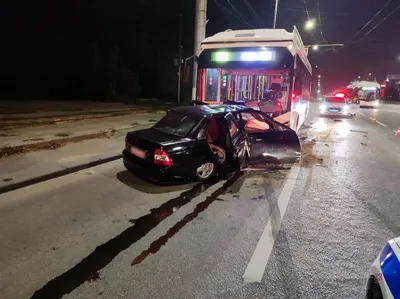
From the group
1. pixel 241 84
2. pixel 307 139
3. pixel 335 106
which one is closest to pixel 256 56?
pixel 241 84

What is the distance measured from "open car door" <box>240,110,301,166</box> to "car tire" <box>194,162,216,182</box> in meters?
1.10

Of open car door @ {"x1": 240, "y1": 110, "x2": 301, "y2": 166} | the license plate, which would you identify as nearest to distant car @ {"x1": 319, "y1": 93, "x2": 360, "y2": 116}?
open car door @ {"x1": 240, "y1": 110, "x2": 301, "y2": 166}

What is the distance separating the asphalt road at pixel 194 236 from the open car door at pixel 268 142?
52 centimetres

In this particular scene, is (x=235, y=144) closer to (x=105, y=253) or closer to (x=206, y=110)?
(x=206, y=110)

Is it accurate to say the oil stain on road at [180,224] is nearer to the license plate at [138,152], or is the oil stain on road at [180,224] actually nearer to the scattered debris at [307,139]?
the license plate at [138,152]

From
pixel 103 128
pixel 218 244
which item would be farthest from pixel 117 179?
pixel 103 128

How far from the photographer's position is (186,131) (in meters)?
5.88

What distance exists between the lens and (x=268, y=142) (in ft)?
22.7

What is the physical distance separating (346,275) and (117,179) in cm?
451

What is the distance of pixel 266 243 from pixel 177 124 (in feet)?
10.4

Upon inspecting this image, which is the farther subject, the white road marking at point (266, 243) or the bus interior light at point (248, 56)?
the bus interior light at point (248, 56)

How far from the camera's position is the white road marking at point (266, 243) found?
3.20m

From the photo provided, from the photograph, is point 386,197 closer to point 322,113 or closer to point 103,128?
point 103,128

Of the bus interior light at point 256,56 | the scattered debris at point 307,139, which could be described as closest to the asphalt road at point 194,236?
the bus interior light at point 256,56
